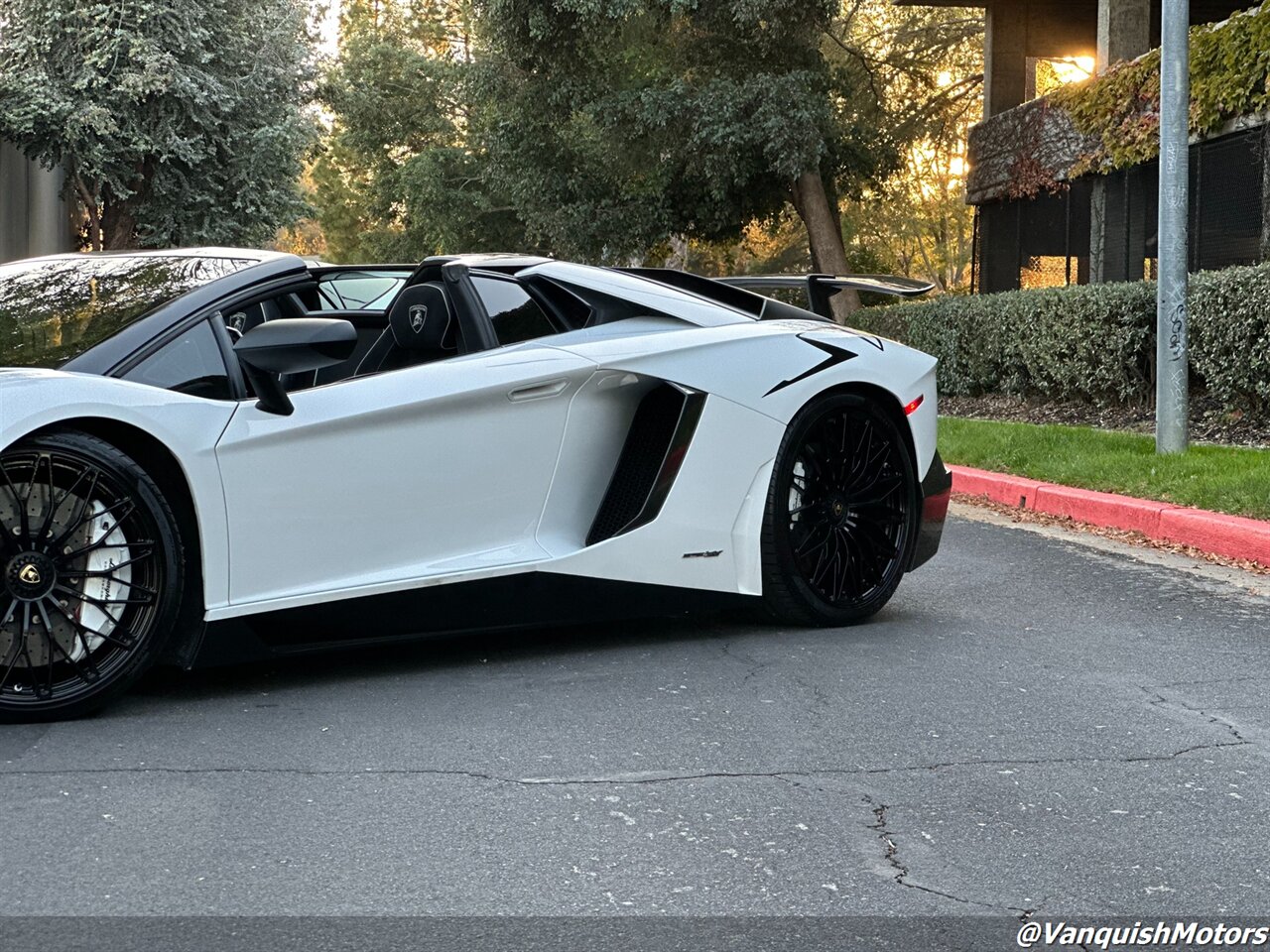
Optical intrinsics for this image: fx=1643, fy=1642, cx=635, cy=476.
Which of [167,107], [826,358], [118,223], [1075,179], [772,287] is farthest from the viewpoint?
[118,223]

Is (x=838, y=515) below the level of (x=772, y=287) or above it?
below

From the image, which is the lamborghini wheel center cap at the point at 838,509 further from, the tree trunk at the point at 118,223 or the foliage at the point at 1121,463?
the tree trunk at the point at 118,223

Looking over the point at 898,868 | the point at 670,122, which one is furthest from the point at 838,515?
the point at 670,122

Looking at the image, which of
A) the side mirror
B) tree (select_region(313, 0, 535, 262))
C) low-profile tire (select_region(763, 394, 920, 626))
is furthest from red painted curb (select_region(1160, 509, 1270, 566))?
tree (select_region(313, 0, 535, 262))

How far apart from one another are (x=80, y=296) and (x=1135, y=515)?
6.17 meters

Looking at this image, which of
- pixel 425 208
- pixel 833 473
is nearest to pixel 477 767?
pixel 833 473

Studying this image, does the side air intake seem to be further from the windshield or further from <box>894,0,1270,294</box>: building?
<box>894,0,1270,294</box>: building

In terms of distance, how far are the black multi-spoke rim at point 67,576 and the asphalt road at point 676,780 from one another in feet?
0.57

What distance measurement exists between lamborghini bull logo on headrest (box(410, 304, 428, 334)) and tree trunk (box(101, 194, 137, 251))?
2359 centimetres

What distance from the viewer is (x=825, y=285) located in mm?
6715

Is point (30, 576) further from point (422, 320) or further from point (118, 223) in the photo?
point (118, 223)

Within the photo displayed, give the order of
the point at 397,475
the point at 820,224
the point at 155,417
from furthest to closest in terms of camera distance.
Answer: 1. the point at 820,224
2. the point at 397,475
3. the point at 155,417

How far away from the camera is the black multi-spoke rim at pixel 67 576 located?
4355 millimetres

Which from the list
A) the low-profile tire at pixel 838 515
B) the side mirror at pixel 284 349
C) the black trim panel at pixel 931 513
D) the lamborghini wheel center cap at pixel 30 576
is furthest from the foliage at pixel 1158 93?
the lamborghini wheel center cap at pixel 30 576
